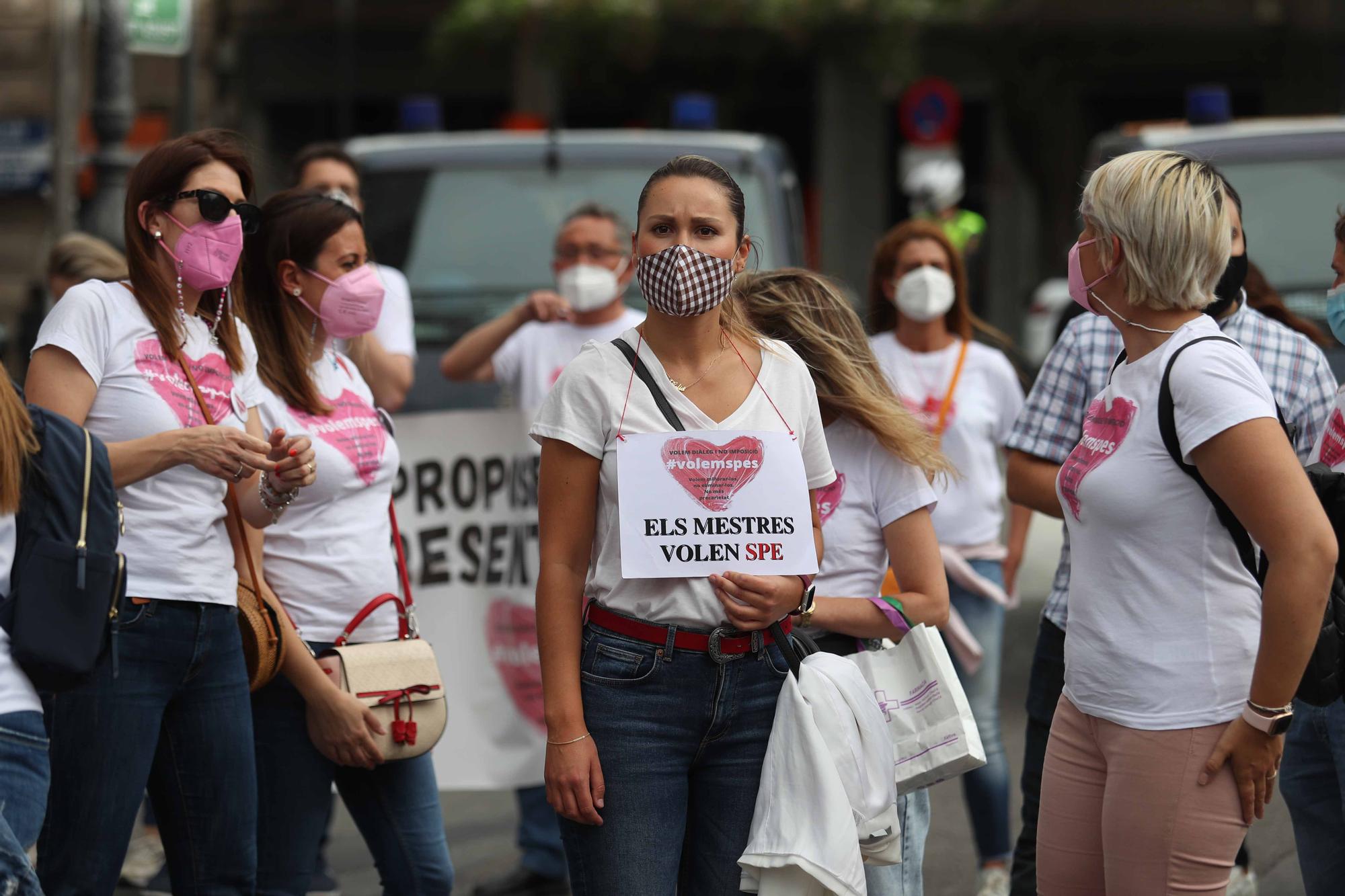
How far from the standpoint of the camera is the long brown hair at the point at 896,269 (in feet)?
17.9

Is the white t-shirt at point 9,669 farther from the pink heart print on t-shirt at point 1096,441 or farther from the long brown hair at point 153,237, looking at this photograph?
the pink heart print on t-shirt at point 1096,441

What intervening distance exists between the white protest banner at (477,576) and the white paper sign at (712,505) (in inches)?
105

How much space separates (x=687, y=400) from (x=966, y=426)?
2.45 m

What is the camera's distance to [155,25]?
9.59 m

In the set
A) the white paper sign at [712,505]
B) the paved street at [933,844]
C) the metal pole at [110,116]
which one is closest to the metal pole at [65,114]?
the metal pole at [110,116]

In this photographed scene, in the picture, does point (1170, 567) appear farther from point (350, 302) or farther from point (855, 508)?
point (350, 302)

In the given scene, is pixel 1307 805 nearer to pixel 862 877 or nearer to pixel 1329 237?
pixel 862 877

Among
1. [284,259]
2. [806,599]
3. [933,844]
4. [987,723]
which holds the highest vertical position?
[284,259]

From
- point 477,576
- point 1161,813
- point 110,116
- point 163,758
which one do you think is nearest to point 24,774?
point 163,758

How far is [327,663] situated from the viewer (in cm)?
370

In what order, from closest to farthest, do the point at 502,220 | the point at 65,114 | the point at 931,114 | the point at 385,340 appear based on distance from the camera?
the point at 385,340, the point at 502,220, the point at 65,114, the point at 931,114

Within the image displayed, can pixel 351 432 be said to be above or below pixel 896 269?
below

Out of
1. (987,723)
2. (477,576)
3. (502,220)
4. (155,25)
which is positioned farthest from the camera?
(155,25)

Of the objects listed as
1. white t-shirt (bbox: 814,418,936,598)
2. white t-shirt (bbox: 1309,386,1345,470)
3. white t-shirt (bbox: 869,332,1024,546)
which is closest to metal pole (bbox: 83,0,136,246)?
white t-shirt (bbox: 869,332,1024,546)
